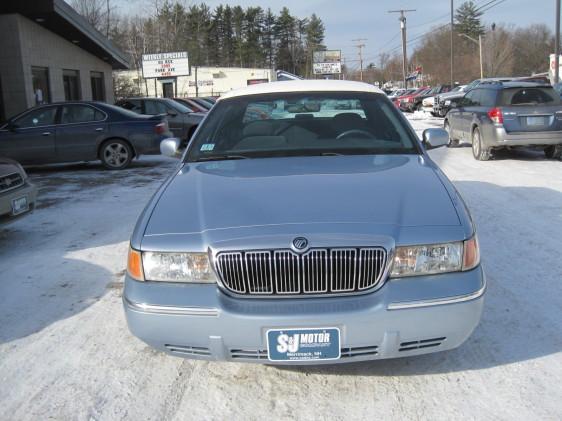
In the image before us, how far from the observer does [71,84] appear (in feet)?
66.4

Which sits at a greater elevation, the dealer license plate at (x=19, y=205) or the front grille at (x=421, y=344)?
the dealer license plate at (x=19, y=205)

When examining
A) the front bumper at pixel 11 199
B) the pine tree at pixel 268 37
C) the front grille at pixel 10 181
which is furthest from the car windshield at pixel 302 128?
the pine tree at pixel 268 37

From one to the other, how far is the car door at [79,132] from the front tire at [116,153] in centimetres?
19

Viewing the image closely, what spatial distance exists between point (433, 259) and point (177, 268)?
1246 mm

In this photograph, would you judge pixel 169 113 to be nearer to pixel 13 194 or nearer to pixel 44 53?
pixel 44 53

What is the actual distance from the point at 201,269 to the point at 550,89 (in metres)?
10.5

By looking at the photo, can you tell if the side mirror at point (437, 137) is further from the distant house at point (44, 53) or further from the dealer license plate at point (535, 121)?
the distant house at point (44, 53)

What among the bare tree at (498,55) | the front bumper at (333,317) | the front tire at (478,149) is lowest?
the front bumper at (333,317)

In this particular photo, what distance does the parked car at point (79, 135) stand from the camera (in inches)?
445

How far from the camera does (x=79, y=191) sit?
9359 mm

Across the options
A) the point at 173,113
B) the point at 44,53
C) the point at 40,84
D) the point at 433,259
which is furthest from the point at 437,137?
the point at 44,53

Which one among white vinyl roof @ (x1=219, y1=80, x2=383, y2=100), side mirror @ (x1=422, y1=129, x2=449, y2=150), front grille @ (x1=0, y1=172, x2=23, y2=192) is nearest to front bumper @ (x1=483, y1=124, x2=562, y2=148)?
side mirror @ (x1=422, y1=129, x2=449, y2=150)

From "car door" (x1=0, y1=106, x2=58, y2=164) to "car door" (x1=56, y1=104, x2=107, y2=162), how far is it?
17cm

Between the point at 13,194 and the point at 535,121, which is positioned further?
the point at 535,121
